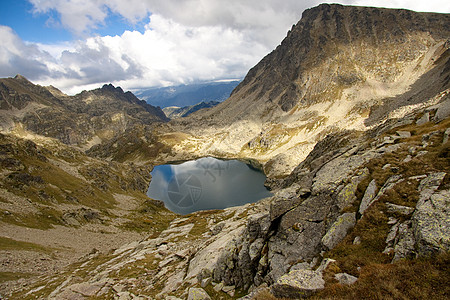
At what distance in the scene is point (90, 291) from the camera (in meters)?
25.3

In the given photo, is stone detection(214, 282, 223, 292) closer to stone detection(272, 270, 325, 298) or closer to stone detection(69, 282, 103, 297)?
stone detection(272, 270, 325, 298)

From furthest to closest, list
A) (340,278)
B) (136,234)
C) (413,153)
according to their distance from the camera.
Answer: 1. (136,234)
2. (413,153)
3. (340,278)

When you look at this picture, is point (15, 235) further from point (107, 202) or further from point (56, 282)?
point (107, 202)

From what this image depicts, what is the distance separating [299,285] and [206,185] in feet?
391

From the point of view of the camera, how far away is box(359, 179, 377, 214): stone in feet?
48.1

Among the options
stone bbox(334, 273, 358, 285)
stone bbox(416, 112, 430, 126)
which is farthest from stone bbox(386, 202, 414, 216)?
stone bbox(416, 112, 430, 126)

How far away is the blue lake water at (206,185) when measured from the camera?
10469 centimetres

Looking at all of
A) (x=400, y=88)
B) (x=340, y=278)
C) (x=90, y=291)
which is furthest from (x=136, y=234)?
(x=400, y=88)

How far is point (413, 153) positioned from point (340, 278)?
14.0m

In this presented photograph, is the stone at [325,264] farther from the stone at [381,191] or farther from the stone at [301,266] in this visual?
the stone at [381,191]

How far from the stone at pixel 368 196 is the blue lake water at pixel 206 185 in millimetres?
85440

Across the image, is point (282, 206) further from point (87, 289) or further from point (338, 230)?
point (87, 289)

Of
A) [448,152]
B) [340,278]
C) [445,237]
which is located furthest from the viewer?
[448,152]

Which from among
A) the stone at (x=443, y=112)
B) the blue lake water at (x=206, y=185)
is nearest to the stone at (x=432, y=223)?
the stone at (x=443, y=112)
